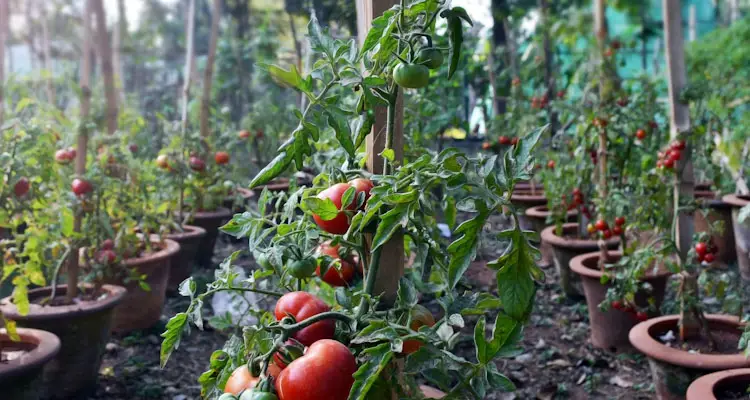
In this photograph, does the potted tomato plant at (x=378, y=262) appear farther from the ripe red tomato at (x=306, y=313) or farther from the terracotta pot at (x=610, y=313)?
the terracotta pot at (x=610, y=313)

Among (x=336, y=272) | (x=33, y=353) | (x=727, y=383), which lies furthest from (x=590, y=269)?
(x=33, y=353)

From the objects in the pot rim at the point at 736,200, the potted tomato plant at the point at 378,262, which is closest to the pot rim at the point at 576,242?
the pot rim at the point at 736,200

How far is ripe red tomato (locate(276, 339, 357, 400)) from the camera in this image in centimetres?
98

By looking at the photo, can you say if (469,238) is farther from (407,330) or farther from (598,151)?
(598,151)

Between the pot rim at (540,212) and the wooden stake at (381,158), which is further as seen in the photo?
the pot rim at (540,212)

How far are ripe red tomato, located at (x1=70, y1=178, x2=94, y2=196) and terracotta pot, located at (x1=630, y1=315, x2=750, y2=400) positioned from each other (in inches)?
86.6

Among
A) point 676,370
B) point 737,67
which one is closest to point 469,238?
point 676,370

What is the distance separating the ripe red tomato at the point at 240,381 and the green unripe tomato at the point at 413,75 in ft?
1.68

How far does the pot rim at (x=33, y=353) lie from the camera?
202 cm

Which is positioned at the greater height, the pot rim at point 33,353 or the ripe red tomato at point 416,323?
the ripe red tomato at point 416,323

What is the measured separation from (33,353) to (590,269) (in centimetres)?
231

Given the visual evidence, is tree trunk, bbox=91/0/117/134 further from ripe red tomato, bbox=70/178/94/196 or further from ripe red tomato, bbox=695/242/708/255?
ripe red tomato, bbox=695/242/708/255

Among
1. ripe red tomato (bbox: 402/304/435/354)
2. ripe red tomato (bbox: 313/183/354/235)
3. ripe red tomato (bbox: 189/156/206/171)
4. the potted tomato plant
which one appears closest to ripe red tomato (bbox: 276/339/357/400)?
the potted tomato plant

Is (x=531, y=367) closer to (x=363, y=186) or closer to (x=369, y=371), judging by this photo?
(x=363, y=186)
